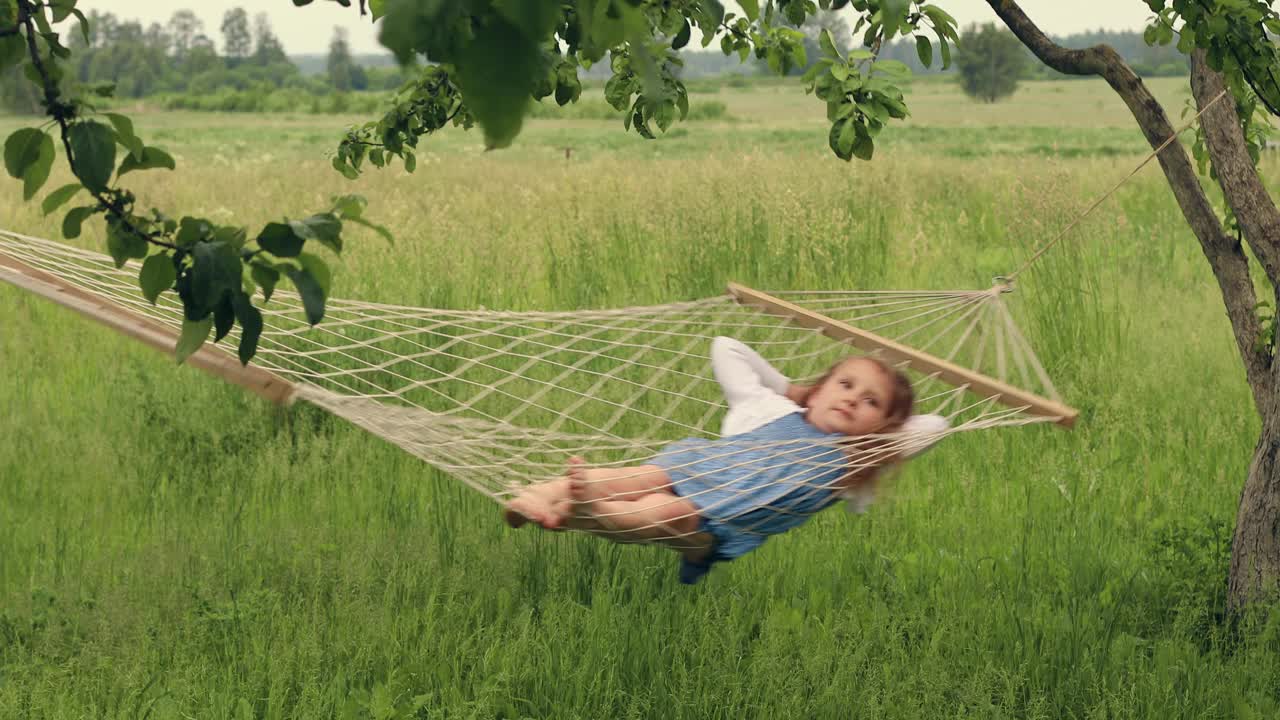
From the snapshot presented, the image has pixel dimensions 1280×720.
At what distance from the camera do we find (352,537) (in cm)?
274

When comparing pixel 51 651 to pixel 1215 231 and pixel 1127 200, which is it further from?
pixel 1127 200

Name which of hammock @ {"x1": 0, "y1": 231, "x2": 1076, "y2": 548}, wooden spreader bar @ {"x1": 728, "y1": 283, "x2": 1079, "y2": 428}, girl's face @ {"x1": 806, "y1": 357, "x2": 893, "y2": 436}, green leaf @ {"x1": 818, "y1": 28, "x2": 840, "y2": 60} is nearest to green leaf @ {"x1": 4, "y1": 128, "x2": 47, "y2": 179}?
hammock @ {"x1": 0, "y1": 231, "x2": 1076, "y2": 548}

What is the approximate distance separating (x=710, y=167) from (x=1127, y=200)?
281cm

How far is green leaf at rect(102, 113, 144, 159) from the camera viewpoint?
103 centimetres

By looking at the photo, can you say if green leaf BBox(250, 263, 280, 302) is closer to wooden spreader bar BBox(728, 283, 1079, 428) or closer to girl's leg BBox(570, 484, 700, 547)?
girl's leg BBox(570, 484, 700, 547)

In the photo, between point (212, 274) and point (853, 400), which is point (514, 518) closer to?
point (853, 400)

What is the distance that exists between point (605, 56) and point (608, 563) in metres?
1.76

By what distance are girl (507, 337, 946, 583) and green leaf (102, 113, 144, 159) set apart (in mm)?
1094

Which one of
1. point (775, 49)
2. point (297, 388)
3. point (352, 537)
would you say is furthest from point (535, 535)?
point (775, 49)

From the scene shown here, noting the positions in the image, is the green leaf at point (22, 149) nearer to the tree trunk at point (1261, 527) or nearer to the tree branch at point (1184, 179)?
the tree branch at point (1184, 179)

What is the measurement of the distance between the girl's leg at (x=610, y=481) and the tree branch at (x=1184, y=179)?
114 cm

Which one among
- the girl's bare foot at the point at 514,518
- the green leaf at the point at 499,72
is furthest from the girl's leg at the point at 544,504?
the green leaf at the point at 499,72

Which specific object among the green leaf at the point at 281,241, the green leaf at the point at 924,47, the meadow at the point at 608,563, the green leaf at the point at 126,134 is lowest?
the meadow at the point at 608,563

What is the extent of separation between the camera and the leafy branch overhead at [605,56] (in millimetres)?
573
